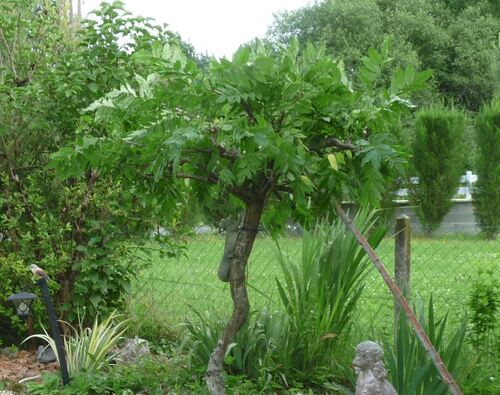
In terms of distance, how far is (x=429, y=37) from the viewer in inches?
1410

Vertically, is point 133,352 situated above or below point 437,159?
below

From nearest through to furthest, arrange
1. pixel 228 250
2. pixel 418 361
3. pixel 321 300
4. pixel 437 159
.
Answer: pixel 418 361
pixel 228 250
pixel 321 300
pixel 437 159

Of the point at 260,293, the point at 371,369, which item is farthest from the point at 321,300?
the point at 371,369

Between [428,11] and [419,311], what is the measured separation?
1388 inches

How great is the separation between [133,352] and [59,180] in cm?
168

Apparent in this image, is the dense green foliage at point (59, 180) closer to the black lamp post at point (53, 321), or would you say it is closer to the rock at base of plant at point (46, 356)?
the rock at base of plant at point (46, 356)

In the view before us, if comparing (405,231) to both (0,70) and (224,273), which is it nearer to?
(224,273)

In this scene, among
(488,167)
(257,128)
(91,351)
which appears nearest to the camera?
(257,128)

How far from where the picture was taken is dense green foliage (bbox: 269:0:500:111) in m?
34.8

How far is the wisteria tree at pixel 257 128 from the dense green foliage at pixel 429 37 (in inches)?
1177

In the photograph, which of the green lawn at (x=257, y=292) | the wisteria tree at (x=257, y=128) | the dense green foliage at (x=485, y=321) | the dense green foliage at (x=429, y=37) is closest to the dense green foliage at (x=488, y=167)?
the green lawn at (x=257, y=292)

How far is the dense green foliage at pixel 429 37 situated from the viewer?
3478 cm

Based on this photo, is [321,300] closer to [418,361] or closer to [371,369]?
[418,361]

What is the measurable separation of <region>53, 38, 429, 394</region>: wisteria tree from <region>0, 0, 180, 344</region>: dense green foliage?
244 centimetres
